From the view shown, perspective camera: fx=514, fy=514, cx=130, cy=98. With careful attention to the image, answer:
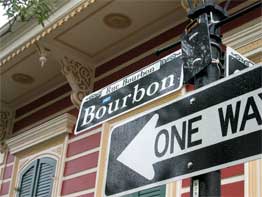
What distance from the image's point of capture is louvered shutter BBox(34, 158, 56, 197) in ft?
21.8

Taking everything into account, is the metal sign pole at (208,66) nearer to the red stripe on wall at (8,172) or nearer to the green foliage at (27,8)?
the green foliage at (27,8)

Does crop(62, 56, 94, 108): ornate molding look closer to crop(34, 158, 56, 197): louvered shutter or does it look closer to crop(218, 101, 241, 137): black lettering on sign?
crop(34, 158, 56, 197): louvered shutter

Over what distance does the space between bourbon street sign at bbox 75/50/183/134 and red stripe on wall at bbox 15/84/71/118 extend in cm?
433

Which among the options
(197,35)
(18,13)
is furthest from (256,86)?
(18,13)

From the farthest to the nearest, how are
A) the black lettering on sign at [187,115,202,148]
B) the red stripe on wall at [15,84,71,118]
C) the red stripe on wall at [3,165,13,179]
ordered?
the red stripe on wall at [3,165,13,179], the red stripe on wall at [15,84,71,118], the black lettering on sign at [187,115,202,148]

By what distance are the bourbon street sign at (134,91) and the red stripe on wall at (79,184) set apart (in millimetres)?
3252

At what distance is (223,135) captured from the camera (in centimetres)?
197

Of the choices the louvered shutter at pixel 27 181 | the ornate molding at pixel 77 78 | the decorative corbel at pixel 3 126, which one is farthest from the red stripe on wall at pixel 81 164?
the decorative corbel at pixel 3 126

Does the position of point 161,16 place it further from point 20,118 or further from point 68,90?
point 20,118

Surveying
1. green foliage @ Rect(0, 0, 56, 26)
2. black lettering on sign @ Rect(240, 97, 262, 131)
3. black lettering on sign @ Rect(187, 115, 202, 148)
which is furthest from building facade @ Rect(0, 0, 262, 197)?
black lettering on sign @ Rect(240, 97, 262, 131)

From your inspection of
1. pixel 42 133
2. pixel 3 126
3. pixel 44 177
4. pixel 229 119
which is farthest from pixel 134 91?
pixel 3 126

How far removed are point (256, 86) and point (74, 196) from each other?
4439mm

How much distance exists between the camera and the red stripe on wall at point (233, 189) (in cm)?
419

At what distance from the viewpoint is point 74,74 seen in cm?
641
